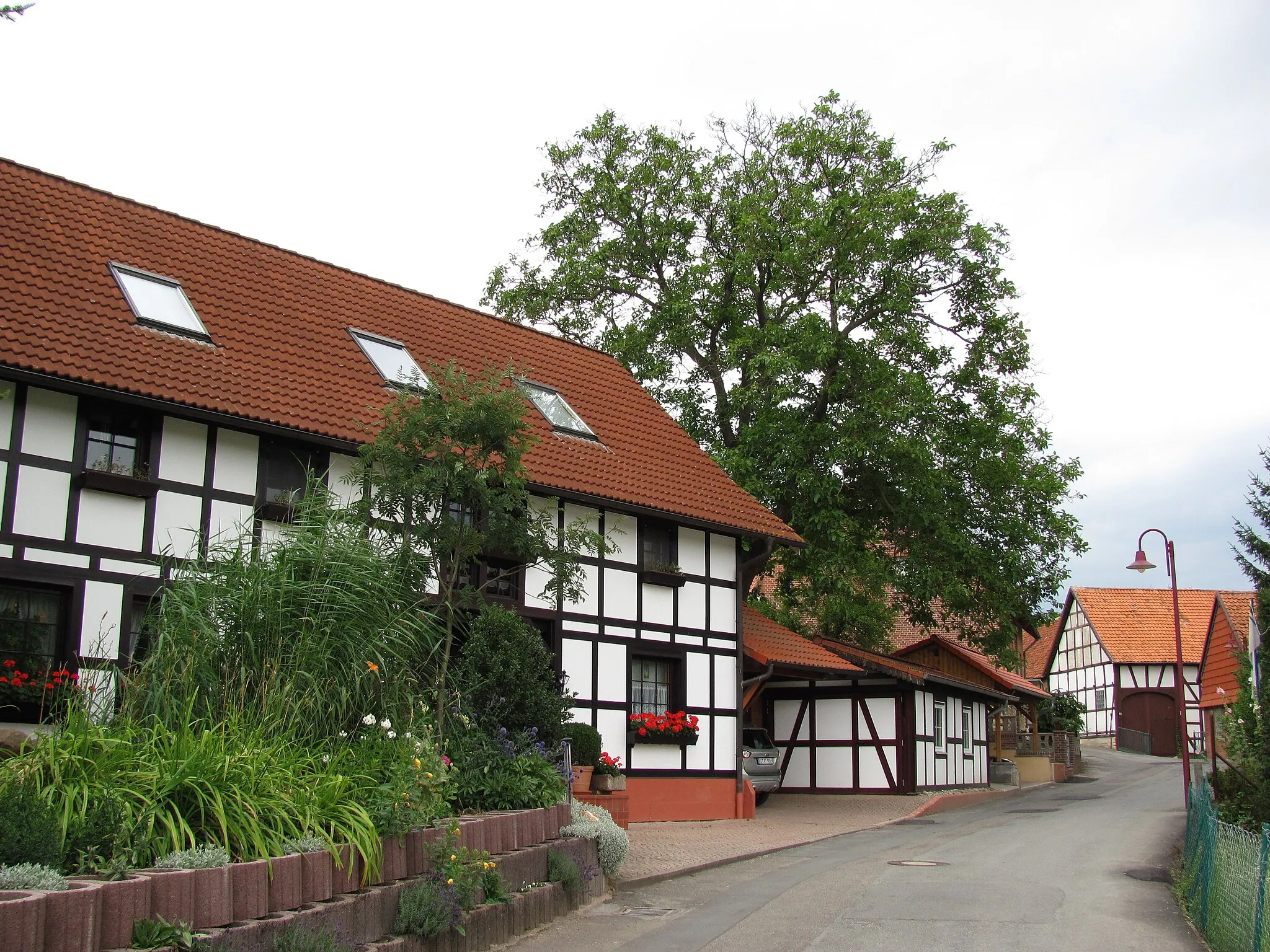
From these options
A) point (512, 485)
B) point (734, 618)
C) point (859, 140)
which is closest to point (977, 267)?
point (859, 140)

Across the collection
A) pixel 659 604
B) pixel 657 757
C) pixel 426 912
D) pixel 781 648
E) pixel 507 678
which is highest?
pixel 659 604

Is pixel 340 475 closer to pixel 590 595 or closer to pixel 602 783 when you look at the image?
pixel 590 595

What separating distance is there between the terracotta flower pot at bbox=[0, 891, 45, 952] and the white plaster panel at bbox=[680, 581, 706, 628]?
13.5 m

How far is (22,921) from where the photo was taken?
16.6ft

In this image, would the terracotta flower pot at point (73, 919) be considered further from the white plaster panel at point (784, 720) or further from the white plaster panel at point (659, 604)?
the white plaster panel at point (784, 720)

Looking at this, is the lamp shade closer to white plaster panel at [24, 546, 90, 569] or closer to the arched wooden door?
white plaster panel at [24, 546, 90, 569]

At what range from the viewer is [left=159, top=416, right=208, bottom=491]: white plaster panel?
12.7 metres

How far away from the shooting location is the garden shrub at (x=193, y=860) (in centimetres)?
620

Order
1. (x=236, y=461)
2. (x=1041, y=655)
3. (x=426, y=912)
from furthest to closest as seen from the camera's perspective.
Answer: (x=1041, y=655)
(x=236, y=461)
(x=426, y=912)

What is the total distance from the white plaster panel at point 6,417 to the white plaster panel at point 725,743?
424 inches

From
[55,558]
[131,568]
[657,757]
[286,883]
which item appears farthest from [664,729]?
[286,883]

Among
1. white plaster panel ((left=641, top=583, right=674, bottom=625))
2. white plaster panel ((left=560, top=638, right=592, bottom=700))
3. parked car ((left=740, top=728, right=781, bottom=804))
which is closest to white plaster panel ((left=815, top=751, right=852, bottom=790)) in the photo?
parked car ((left=740, top=728, right=781, bottom=804))

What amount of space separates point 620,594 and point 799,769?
1017 centimetres

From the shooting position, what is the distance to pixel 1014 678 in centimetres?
3834
